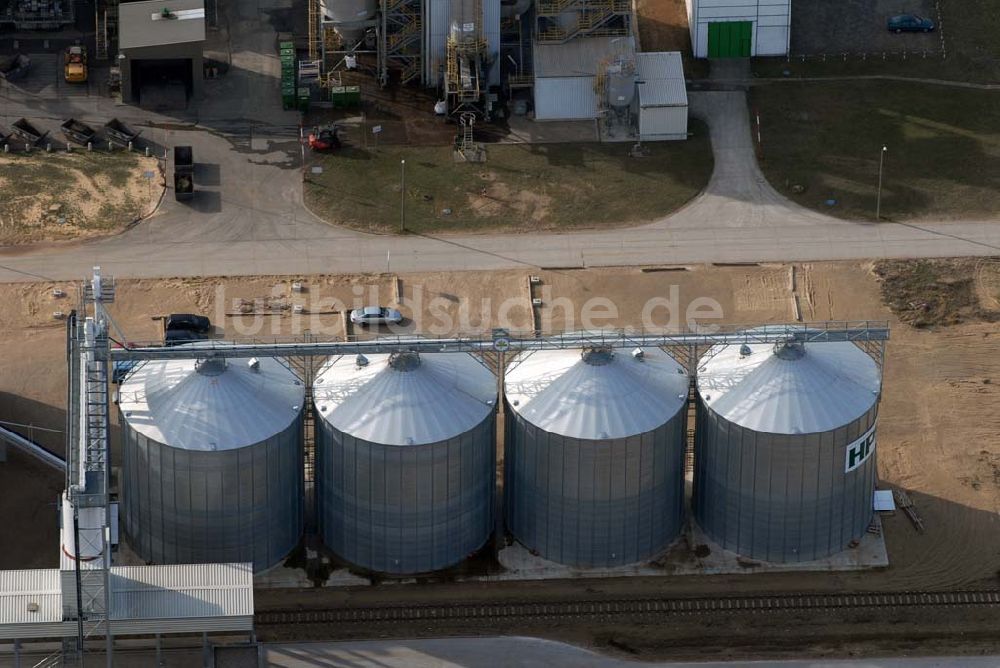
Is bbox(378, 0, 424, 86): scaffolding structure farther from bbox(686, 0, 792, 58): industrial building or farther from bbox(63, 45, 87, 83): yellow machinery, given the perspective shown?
bbox(63, 45, 87, 83): yellow machinery

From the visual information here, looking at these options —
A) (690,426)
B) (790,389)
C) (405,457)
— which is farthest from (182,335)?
(790,389)

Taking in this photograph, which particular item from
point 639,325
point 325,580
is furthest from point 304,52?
point 325,580

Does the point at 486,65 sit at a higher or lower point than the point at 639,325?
higher

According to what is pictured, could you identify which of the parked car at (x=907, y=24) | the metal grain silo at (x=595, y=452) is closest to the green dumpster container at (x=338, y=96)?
the parked car at (x=907, y=24)

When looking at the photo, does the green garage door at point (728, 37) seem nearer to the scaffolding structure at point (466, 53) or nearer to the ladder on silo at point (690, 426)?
the scaffolding structure at point (466, 53)

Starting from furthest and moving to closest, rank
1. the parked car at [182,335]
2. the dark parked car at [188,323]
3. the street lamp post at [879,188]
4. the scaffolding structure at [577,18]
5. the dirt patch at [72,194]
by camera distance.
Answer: the scaffolding structure at [577,18] → the street lamp post at [879,188] → the dirt patch at [72,194] → the dark parked car at [188,323] → the parked car at [182,335]

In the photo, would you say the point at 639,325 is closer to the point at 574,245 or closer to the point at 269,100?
the point at 574,245
